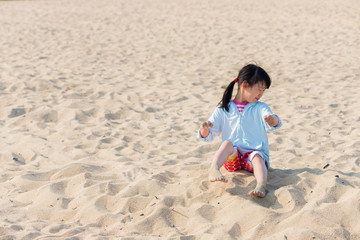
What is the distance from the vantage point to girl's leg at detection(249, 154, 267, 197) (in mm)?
3018

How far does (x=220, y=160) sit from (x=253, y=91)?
571 mm

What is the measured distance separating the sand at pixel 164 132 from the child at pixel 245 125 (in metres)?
0.18

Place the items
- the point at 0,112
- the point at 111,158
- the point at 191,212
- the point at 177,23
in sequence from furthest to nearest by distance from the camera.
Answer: the point at 177,23, the point at 0,112, the point at 111,158, the point at 191,212

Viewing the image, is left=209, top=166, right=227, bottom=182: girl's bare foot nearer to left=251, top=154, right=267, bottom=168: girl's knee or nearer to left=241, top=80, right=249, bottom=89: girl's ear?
left=251, top=154, right=267, bottom=168: girl's knee

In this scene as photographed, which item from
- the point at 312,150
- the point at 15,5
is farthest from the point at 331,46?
the point at 15,5

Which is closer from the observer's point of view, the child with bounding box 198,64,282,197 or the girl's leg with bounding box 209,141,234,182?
the girl's leg with bounding box 209,141,234,182

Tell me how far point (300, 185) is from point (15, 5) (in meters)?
16.4

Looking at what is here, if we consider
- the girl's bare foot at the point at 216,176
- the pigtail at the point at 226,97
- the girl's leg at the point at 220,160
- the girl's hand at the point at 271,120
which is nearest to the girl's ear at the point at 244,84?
the pigtail at the point at 226,97

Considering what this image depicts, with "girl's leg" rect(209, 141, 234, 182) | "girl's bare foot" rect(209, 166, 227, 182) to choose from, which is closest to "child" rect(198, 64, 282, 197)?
"girl's leg" rect(209, 141, 234, 182)

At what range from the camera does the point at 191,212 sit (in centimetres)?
306

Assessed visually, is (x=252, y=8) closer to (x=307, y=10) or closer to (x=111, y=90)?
(x=307, y=10)

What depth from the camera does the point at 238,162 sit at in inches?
138

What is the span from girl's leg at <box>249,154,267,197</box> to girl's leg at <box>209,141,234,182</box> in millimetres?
196

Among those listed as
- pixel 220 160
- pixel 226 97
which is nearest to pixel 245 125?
pixel 226 97
